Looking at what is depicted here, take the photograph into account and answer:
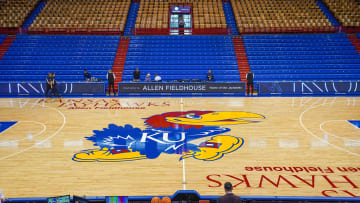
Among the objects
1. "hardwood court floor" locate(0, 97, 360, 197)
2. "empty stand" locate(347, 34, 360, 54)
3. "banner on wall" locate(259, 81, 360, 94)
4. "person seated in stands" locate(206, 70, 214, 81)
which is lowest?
"hardwood court floor" locate(0, 97, 360, 197)

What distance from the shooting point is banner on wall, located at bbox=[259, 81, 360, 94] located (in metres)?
16.3

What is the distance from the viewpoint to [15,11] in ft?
79.9

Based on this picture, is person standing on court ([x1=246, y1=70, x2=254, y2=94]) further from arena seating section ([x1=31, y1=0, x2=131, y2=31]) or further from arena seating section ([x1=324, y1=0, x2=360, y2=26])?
arena seating section ([x1=324, y1=0, x2=360, y2=26])

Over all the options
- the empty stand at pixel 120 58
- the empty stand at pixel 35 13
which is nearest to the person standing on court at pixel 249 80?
the empty stand at pixel 120 58

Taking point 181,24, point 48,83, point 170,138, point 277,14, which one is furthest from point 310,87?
point 48,83

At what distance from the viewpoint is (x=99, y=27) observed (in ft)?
73.9

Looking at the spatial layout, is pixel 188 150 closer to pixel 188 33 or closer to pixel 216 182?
pixel 216 182

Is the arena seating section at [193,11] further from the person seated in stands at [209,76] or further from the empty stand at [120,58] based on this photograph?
the person seated in stands at [209,76]

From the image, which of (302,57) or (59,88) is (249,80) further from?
(59,88)

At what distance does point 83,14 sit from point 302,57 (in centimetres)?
1687

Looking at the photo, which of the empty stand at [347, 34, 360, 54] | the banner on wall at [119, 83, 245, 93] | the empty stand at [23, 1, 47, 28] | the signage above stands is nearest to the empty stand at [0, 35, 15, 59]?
the empty stand at [23, 1, 47, 28]

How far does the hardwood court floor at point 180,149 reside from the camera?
660cm

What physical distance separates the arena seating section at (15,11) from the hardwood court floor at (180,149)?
1162 cm

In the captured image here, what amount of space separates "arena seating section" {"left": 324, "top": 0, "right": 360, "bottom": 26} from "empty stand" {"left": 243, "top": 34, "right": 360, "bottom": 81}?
1.75 metres
